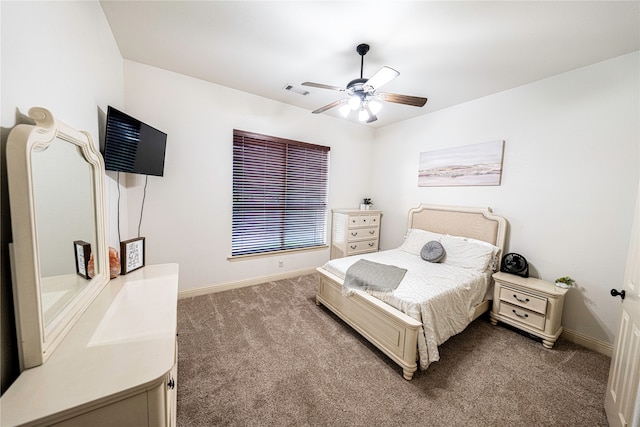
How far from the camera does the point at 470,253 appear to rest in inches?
107

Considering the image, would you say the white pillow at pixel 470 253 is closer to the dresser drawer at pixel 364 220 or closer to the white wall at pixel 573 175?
the white wall at pixel 573 175

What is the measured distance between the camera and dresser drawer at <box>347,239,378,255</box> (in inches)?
151

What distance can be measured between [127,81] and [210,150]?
1.00 m

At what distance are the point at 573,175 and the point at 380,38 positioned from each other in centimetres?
235

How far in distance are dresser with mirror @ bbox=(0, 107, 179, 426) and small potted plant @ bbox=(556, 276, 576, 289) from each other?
10.9 feet

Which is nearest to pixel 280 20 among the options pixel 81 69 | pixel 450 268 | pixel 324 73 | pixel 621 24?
pixel 324 73

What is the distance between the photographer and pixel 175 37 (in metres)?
2.02

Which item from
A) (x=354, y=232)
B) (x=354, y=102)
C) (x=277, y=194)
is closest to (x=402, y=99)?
(x=354, y=102)

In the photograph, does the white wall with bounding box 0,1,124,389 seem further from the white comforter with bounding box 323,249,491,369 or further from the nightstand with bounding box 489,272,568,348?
the nightstand with bounding box 489,272,568,348

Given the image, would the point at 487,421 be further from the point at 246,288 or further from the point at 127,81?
the point at 127,81

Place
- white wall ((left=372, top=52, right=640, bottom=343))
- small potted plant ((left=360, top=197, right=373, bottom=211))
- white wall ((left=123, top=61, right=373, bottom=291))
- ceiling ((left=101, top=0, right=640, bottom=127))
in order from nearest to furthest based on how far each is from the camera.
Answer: ceiling ((left=101, top=0, right=640, bottom=127)), white wall ((left=372, top=52, right=640, bottom=343)), white wall ((left=123, top=61, right=373, bottom=291)), small potted plant ((left=360, top=197, right=373, bottom=211))

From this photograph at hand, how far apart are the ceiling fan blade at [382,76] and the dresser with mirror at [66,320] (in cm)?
185

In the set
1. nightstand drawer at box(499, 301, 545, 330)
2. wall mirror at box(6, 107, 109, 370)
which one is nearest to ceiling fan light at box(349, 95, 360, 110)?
wall mirror at box(6, 107, 109, 370)

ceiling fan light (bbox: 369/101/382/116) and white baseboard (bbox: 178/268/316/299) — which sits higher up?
ceiling fan light (bbox: 369/101/382/116)
